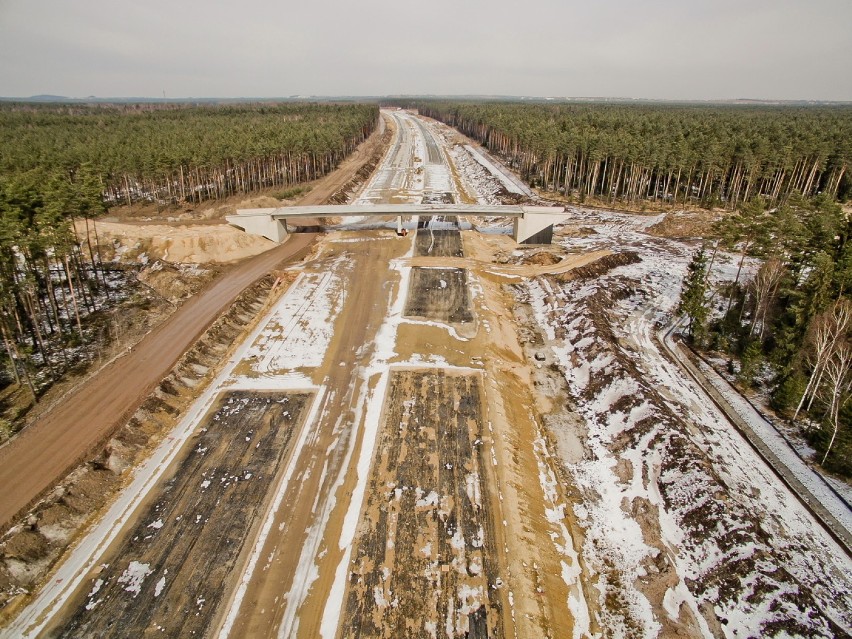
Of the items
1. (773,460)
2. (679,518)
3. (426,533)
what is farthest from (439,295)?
(773,460)

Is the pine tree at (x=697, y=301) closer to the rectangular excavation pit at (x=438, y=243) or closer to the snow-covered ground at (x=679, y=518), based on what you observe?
the snow-covered ground at (x=679, y=518)

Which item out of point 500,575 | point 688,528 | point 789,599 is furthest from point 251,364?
point 789,599

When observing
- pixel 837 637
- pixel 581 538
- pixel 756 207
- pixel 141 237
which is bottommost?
pixel 581 538

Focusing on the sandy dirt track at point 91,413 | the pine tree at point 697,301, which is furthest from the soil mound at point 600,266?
the sandy dirt track at point 91,413

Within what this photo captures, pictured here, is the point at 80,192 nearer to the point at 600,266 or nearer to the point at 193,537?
the point at 193,537

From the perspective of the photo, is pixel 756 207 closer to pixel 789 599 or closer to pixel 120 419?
pixel 789 599

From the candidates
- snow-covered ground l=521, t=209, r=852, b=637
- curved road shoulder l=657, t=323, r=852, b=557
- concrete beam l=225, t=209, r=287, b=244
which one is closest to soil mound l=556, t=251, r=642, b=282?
snow-covered ground l=521, t=209, r=852, b=637
